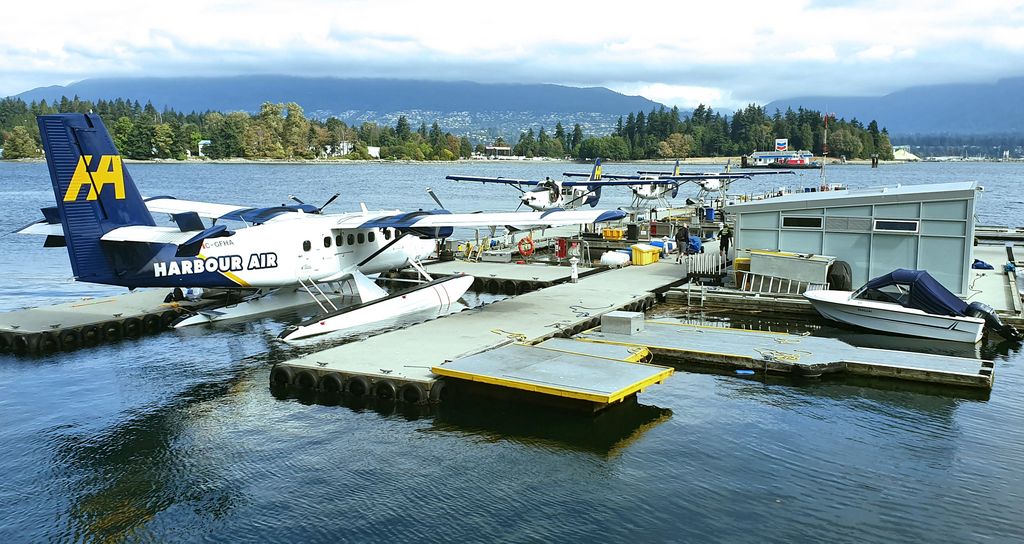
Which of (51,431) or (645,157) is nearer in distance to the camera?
(51,431)

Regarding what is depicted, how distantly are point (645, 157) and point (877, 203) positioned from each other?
574 ft

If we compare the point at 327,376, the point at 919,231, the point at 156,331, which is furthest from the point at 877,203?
the point at 156,331

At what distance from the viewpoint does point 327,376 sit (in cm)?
1537

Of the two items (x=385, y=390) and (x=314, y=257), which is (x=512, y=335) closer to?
(x=385, y=390)

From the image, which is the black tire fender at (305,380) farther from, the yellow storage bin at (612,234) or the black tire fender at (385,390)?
the yellow storage bin at (612,234)

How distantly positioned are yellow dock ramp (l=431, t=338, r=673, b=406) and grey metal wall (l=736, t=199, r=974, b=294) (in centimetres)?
968

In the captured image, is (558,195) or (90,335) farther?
(558,195)

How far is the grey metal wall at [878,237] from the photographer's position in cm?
2094

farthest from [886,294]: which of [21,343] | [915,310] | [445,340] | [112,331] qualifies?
[21,343]

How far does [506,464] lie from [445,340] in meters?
5.58

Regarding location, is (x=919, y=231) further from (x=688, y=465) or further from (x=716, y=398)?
(x=688, y=465)

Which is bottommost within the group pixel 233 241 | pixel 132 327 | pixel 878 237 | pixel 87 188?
pixel 132 327

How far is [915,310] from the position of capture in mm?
18906

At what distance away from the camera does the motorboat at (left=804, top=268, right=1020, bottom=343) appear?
1856cm
